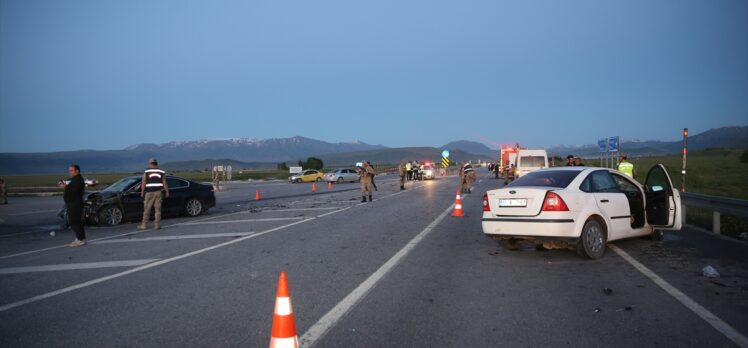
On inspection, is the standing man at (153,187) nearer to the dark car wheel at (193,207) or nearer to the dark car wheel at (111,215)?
the dark car wheel at (111,215)

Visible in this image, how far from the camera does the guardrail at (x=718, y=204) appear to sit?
1033cm

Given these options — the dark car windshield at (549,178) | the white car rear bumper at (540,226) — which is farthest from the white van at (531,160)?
the white car rear bumper at (540,226)

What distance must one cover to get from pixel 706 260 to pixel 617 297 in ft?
11.2

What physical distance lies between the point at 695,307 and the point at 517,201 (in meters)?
3.35

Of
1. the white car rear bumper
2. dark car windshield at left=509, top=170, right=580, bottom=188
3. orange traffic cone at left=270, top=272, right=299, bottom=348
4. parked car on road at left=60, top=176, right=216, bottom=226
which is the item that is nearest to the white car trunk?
the white car rear bumper

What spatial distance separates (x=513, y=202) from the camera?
349 inches

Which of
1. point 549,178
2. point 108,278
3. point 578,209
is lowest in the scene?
point 108,278

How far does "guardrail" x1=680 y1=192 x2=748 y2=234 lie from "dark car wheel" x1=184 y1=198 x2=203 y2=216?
46.1ft

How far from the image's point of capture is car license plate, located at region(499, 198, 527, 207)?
8.72 metres

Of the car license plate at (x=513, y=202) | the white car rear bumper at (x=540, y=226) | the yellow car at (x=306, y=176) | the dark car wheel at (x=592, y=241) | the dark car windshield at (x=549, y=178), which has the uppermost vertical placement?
the dark car windshield at (x=549, y=178)

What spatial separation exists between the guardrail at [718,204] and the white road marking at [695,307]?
11.3 feet

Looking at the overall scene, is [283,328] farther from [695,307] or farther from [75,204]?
[75,204]

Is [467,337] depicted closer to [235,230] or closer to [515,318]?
[515,318]

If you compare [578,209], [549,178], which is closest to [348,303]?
[578,209]
